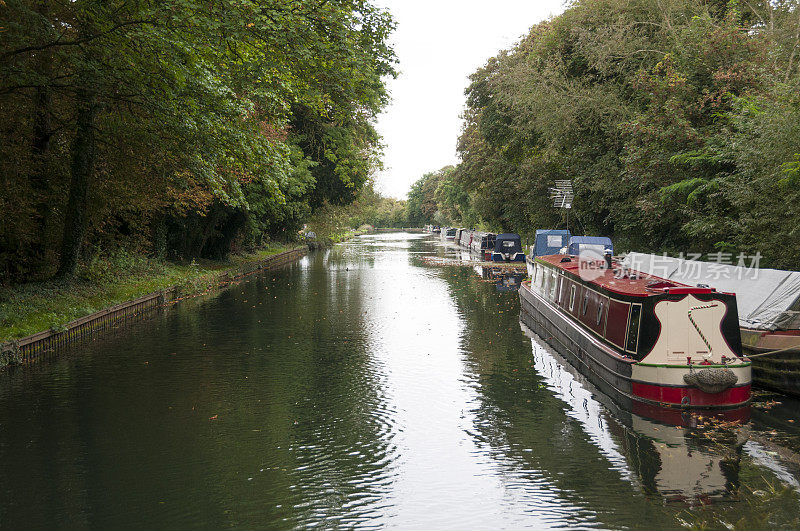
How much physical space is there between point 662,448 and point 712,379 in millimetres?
1845

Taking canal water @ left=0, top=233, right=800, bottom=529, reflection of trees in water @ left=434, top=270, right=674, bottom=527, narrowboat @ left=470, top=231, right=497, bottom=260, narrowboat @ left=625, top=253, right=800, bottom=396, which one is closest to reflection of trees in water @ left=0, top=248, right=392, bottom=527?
canal water @ left=0, top=233, right=800, bottom=529

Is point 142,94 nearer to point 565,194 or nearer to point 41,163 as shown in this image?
point 41,163

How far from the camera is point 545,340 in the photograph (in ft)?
55.2

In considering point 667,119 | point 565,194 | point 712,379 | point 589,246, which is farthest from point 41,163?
point 565,194

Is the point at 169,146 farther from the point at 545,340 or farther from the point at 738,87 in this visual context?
the point at 738,87

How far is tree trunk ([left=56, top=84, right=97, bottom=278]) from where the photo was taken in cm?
1669

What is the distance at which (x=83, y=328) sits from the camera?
625 inches

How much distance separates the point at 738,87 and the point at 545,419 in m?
16.0

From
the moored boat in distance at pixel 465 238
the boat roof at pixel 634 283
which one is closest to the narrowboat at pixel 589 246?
the boat roof at pixel 634 283

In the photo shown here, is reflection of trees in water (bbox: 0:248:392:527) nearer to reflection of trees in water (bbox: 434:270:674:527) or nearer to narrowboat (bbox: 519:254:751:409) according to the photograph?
reflection of trees in water (bbox: 434:270:674:527)

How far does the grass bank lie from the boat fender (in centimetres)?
1325

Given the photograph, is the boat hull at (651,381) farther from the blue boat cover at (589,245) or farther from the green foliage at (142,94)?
the blue boat cover at (589,245)

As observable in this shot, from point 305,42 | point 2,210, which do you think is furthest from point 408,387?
point 2,210

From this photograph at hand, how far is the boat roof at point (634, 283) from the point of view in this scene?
10562 millimetres
